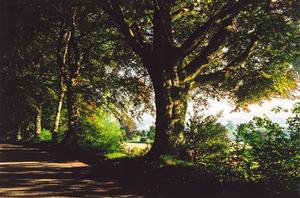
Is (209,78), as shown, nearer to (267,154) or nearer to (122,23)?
(122,23)

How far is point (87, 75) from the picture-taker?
36625 mm

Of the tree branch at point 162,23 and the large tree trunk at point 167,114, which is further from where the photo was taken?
the tree branch at point 162,23

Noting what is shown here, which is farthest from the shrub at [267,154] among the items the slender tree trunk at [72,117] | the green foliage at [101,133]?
the slender tree trunk at [72,117]

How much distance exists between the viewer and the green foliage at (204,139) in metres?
18.3

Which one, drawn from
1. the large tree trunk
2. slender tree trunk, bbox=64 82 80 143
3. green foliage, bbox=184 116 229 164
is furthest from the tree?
slender tree trunk, bbox=64 82 80 143

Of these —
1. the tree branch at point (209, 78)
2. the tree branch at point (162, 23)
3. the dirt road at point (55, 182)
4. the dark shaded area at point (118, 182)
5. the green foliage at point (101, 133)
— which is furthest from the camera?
the green foliage at point (101, 133)

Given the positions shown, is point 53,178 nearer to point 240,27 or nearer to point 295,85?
point 240,27

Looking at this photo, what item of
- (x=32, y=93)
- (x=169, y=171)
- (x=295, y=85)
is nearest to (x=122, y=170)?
(x=169, y=171)

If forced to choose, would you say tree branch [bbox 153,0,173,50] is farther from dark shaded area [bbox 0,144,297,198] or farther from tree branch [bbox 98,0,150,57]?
dark shaded area [bbox 0,144,297,198]

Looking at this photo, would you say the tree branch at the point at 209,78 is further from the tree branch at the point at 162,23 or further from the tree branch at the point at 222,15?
the tree branch at the point at 162,23

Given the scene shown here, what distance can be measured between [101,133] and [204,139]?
31.3 feet

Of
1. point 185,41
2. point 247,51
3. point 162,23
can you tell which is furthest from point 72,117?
point 247,51

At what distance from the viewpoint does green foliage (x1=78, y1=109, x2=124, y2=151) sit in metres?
23.4

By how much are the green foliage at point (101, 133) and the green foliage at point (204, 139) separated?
5.37 metres
